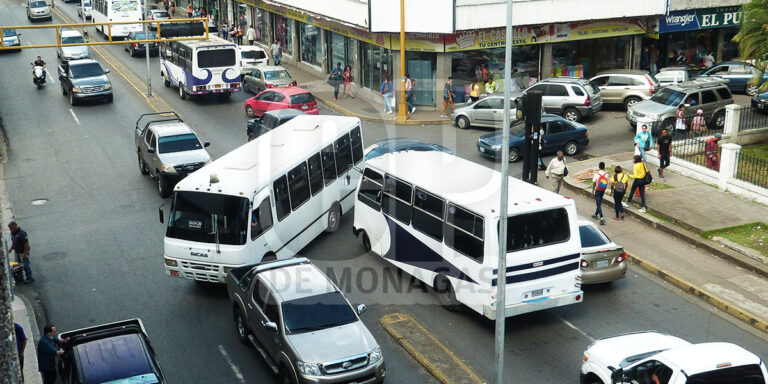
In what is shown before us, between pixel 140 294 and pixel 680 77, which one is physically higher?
pixel 680 77

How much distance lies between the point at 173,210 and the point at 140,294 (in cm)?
215

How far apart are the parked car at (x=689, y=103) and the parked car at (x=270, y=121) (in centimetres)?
1325

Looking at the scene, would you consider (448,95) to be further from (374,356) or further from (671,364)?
(671,364)

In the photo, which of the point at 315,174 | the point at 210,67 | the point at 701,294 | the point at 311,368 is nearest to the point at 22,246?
the point at 315,174

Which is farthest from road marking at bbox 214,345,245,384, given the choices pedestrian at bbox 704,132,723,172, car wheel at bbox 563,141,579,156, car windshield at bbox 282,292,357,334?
car wheel at bbox 563,141,579,156

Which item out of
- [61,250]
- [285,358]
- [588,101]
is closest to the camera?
[285,358]

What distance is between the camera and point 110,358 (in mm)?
13156

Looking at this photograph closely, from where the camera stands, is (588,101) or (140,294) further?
(588,101)

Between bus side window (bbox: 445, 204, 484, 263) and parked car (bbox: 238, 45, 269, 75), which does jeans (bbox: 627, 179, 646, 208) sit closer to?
bus side window (bbox: 445, 204, 484, 263)

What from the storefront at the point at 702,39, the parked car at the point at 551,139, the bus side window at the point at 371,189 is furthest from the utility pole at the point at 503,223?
the storefront at the point at 702,39

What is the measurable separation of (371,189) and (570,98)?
1622 cm

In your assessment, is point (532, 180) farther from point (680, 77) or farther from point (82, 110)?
point (82, 110)

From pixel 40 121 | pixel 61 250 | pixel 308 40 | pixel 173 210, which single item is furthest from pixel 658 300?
pixel 308 40

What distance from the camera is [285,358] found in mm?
14016
